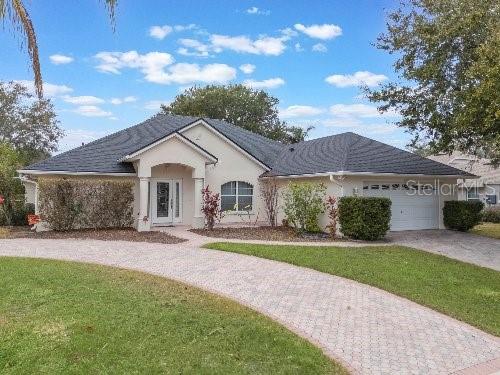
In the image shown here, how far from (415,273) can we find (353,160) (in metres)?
9.12

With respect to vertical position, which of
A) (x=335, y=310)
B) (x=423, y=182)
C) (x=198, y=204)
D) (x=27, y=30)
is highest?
(x=27, y=30)

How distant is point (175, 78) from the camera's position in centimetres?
2538

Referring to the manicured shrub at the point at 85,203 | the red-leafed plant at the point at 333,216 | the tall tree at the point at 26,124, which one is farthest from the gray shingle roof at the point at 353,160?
the tall tree at the point at 26,124

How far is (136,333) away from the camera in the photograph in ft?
21.2

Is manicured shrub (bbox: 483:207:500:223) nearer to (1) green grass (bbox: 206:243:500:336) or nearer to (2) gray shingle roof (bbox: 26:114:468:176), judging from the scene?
(2) gray shingle roof (bbox: 26:114:468:176)

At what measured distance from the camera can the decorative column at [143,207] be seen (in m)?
19.6

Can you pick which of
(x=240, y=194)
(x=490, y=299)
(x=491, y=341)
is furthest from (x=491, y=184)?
(x=491, y=341)

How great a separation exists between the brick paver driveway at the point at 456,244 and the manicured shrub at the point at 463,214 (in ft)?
2.38

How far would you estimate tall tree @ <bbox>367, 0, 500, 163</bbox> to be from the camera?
13808mm

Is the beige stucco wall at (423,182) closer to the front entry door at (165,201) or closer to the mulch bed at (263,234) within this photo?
the mulch bed at (263,234)

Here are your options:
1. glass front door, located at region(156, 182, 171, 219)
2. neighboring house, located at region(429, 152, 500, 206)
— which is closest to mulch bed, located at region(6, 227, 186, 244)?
glass front door, located at region(156, 182, 171, 219)

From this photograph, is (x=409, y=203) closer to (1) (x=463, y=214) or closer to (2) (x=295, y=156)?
(1) (x=463, y=214)

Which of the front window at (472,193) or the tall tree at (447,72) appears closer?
the tall tree at (447,72)

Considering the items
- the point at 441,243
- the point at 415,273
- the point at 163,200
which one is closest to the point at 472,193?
the point at 441,243
